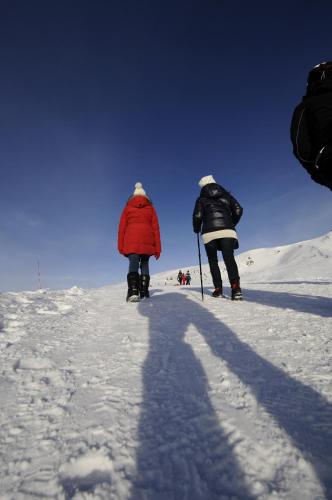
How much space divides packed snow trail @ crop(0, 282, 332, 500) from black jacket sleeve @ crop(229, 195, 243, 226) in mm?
3241

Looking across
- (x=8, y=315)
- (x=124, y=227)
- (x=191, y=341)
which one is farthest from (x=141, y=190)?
(x=191, y=341)

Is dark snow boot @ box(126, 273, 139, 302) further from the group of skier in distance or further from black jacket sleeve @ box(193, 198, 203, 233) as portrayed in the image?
black jacket sleeve @ box(193, 198, 203, 233)

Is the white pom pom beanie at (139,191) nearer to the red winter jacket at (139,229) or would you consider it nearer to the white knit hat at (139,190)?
the white knit hat at (139,190)

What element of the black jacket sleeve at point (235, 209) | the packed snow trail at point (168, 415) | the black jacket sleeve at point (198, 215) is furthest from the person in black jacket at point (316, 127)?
the black jacket sleeve at point (198, 215)

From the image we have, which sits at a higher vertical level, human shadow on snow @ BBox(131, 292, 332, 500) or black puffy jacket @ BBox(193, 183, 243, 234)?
black puffy jacket @ BBox(193, 183, 243, 234)

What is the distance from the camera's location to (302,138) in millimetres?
3039

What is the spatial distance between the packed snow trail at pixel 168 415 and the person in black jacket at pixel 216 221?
2.77 m

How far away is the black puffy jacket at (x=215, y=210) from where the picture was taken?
18.8ft

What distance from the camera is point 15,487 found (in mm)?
996

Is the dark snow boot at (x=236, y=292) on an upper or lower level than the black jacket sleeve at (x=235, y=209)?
lower

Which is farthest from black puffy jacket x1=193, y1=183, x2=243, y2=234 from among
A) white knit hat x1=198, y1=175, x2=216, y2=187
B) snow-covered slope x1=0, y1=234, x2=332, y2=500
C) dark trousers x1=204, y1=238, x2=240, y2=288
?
snow-covered slope x1=0, y1=234, x2=332, y2=500

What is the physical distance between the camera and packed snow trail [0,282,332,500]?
1015 mm

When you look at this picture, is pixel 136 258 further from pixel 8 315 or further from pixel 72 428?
pixel 72 428

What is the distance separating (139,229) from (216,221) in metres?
1.66
